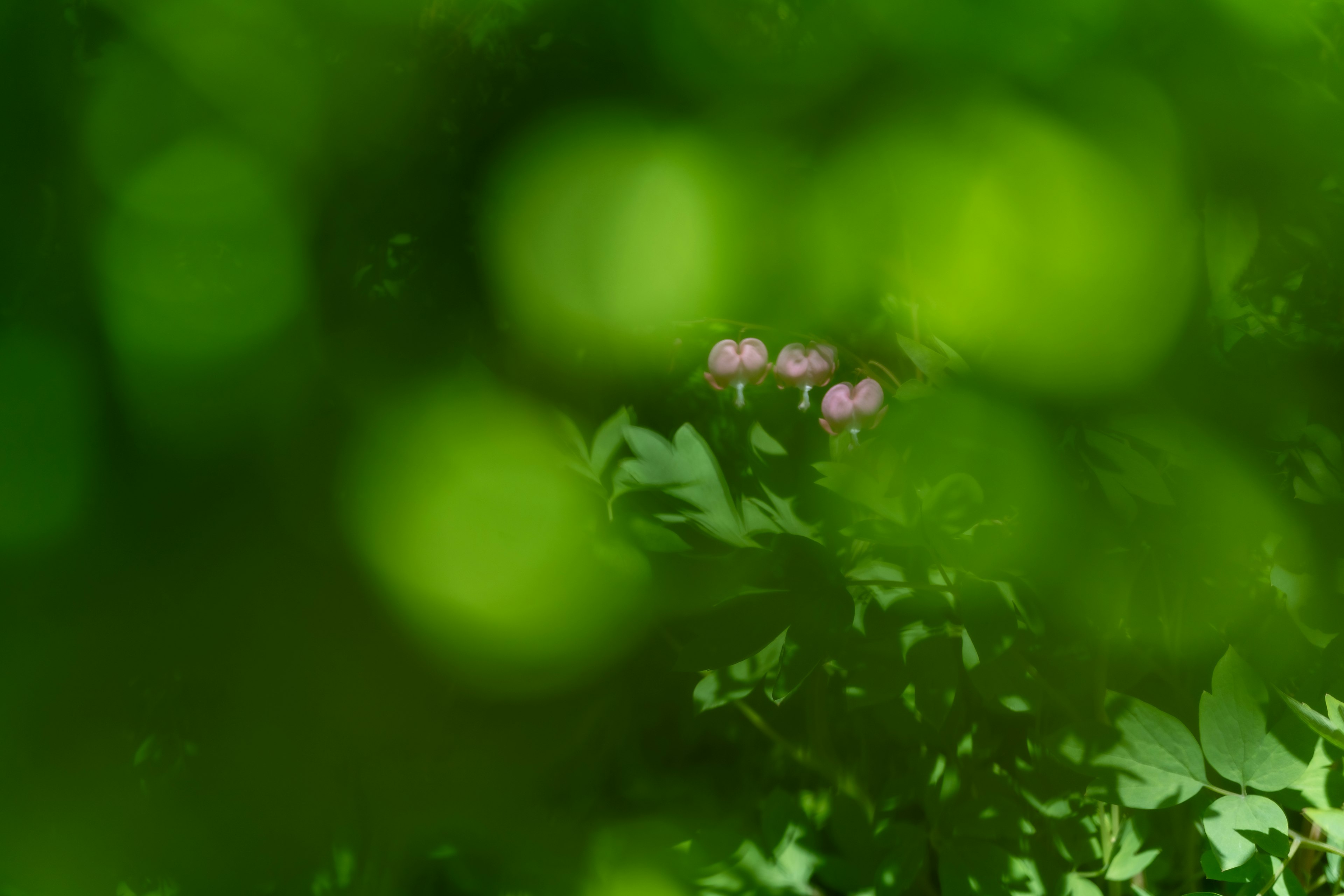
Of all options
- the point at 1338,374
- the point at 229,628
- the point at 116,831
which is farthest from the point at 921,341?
the point at 116,831

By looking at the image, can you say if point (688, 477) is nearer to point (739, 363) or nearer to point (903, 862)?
point (739, 363)

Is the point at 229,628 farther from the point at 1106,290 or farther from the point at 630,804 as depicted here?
the point at 1106,290

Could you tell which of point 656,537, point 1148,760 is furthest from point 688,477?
point 1148,760

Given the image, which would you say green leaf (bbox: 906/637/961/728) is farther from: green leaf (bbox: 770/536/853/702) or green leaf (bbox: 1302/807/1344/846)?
green leaf (bbox: 1302/807/1344/846)

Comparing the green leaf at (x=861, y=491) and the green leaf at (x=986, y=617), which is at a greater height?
the green leaf at (x=861, y=491)

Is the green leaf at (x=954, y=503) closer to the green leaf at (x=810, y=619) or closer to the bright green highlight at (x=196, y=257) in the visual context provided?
the green leaf at (x=810, y=619)

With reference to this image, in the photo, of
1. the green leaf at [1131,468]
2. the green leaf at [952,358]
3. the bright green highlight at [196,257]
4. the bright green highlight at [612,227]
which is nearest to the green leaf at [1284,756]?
the green leaf at [1131,468]
